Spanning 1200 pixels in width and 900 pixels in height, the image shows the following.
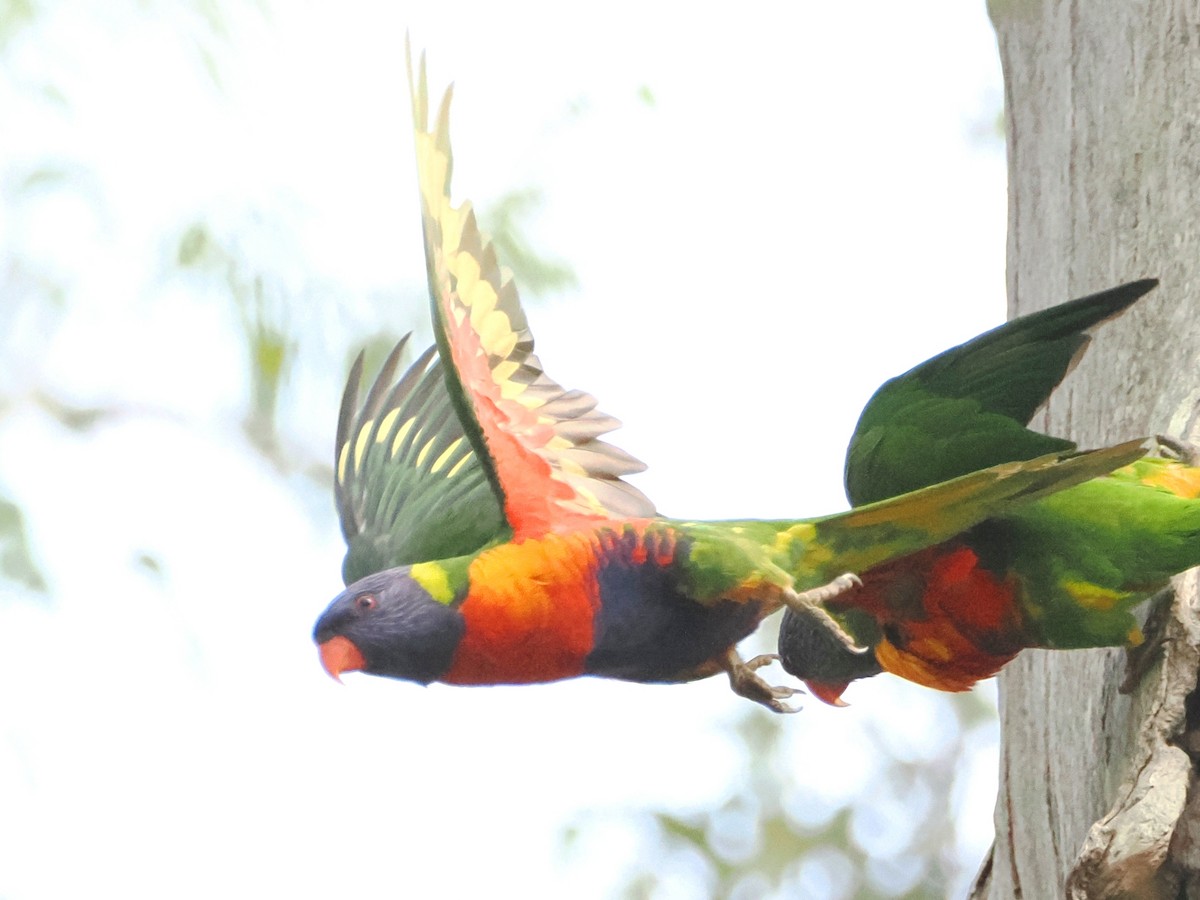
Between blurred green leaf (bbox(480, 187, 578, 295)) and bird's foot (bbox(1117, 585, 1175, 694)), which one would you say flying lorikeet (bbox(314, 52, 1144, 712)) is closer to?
bird's foot (bbox(1117, 585, 1175, 694))

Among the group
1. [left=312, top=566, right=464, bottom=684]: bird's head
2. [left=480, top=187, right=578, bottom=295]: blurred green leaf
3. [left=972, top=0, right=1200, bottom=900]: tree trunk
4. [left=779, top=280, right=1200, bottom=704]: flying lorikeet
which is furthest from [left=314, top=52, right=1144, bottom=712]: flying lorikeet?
[left=480, top=187, right=578, bottom=295]: blurred green leaf

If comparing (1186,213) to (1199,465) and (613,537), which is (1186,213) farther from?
(613,537)

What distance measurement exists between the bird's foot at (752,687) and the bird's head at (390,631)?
44 centimetres

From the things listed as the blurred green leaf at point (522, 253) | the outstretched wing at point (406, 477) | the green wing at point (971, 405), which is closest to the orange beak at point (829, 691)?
the green wing at point (971, 405)

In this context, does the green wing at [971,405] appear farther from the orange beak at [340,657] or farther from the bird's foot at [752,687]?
the orange beak at [340,657]

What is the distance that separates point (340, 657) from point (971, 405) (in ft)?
3.13

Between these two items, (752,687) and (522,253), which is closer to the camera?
(752,687)

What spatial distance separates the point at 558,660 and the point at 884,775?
13.4 ft

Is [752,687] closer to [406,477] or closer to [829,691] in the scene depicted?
[829,691]

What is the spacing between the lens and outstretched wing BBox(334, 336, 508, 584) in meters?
2.25

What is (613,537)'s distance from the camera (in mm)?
1818

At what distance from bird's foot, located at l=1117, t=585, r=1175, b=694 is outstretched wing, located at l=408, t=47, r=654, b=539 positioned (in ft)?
2.42

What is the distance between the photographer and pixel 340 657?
175cm

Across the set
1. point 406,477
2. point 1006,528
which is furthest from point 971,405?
point 406,477
